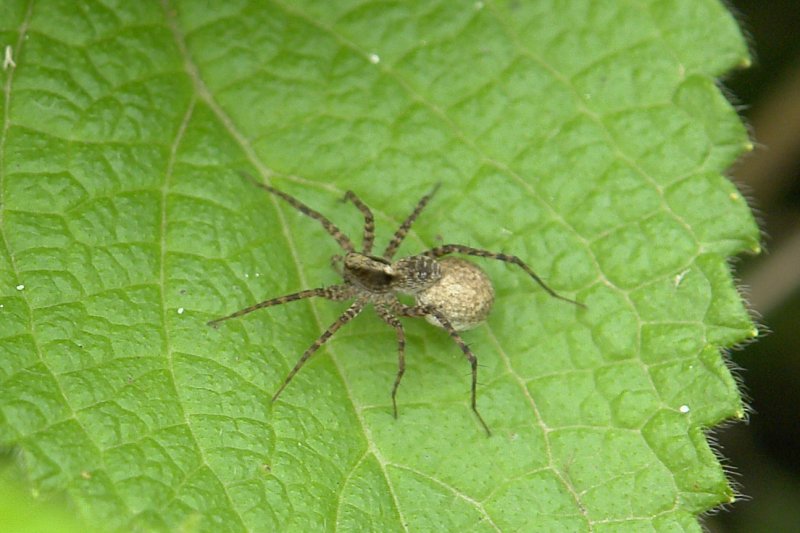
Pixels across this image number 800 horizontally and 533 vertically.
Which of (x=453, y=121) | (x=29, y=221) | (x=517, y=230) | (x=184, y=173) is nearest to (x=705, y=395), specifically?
(x=517, y=230)

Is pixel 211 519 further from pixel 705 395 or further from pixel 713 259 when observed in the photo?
pixel 713 259

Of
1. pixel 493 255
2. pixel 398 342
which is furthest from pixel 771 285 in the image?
pixel 398 342

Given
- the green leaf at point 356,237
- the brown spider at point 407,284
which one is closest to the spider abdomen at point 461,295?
the brown spider at point 407,284

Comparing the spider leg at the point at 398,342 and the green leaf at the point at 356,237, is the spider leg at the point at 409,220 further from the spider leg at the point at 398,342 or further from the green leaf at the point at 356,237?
the spider leg at the point at 398,342

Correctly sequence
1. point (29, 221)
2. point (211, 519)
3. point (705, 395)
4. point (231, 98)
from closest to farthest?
point (211, 519) → point (29, 221) → point (705, 395) → point (231, 98)

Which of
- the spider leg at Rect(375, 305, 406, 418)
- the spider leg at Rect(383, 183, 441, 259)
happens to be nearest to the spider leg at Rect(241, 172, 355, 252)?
the spider leg at Rect(383, 183, 441, 259)
